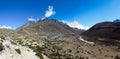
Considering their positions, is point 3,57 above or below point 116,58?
above

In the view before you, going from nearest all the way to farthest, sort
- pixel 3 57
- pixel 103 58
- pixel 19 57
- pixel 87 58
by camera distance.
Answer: pixel 3 57 → pixel 19 57 → pixel 87 58 → pixel 103 58

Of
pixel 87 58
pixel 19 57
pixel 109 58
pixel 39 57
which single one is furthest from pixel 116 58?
pixel 19 57

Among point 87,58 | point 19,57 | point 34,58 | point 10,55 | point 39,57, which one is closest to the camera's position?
point 10,55

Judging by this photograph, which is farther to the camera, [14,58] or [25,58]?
[25,58]

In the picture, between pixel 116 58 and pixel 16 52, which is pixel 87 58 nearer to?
pixel 116 58

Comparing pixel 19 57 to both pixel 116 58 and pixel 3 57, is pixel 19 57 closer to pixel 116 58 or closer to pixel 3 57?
pixel 3 57

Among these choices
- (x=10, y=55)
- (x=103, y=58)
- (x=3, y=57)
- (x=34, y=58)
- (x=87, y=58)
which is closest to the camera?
(x=3, y=57)

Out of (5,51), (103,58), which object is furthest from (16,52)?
(103,58)

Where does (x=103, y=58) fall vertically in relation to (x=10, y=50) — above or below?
below

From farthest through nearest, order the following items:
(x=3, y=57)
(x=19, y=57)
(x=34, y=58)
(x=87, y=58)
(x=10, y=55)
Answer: (x=87, y=58) → (x=34, y=58) → (x=19, y=57) → (x=10, y=55) → (x=3, y=57)
